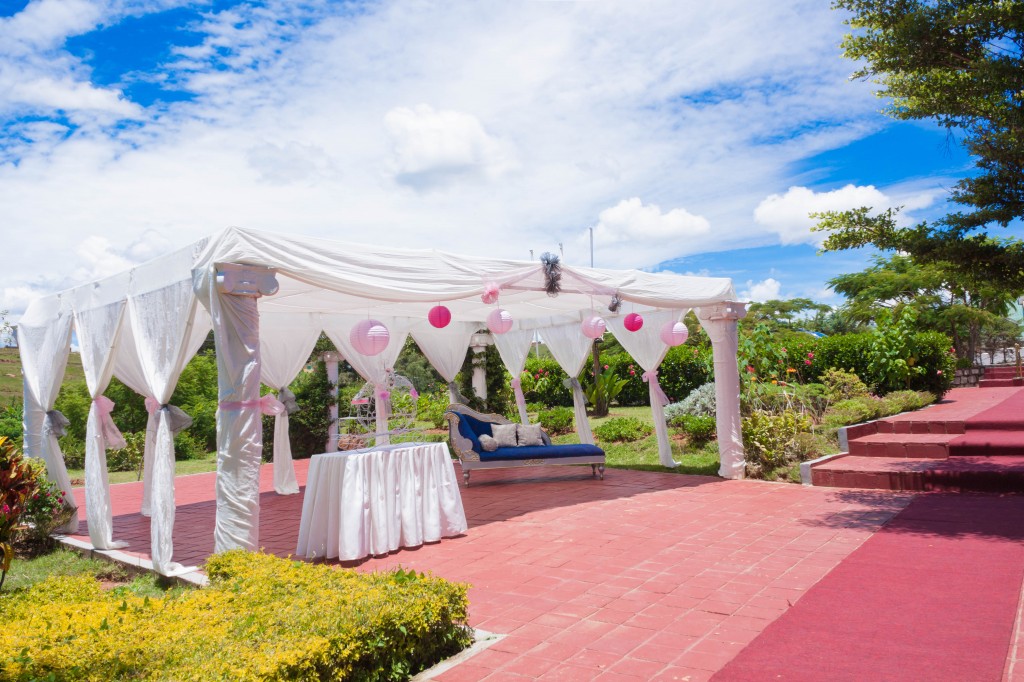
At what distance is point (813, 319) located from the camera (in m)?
36.1

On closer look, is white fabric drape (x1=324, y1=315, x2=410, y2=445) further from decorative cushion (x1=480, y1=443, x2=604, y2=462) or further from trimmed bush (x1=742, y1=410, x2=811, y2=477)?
trimmed bush (x1=742, y1=410, x2=811, y2=477)

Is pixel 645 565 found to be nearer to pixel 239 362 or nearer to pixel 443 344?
pixel 239 362

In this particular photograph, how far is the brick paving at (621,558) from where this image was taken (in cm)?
338

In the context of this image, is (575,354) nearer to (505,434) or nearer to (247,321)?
(505,434)

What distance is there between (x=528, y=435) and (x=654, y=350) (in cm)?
231

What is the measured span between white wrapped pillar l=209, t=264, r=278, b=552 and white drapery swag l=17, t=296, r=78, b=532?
3016 millimetres

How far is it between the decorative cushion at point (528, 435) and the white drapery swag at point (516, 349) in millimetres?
2214

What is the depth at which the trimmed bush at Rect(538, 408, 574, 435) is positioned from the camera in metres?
14.3

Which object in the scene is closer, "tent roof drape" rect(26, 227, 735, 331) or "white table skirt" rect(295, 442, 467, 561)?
"tent roof drape" rect(26, 227, 735, 331)

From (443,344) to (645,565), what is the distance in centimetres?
765

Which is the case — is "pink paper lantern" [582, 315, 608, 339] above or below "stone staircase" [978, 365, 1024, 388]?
above

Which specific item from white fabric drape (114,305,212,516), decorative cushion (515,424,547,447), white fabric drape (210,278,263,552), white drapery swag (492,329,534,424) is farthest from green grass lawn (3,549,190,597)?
white drapery swag (492,329,534,424)

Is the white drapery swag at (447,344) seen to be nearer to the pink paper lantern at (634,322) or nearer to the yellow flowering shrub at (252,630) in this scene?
the pink paper lantern at (634,322)

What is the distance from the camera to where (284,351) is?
32.4 ft
